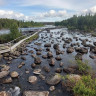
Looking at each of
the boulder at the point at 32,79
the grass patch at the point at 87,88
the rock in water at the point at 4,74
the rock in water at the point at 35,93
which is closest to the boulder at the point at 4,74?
the rock in water at the point at 4,74

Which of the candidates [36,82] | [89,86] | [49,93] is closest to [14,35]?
[36,82]

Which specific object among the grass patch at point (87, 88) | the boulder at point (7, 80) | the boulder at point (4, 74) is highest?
the grass patch at point (87, 88)

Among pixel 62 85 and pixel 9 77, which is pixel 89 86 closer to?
pixel 62 85

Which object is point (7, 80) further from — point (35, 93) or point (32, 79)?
point (35, 93)

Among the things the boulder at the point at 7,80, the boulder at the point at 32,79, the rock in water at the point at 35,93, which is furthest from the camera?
the boulder at the point at 32,79

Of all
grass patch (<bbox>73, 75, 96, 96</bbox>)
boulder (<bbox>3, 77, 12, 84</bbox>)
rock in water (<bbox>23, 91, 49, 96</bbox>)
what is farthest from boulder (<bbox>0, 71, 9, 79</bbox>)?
grass patch (<bbox>73, 75, 96, 96</bbox>)

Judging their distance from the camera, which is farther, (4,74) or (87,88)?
(4,74)

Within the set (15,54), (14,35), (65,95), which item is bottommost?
(65,95)

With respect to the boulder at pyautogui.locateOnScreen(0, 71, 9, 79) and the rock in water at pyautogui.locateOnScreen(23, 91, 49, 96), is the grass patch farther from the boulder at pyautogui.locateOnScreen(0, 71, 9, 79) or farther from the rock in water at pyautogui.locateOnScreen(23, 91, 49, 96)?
the boulder at pyautogui.locateOnScreen(0, 71, 9, 79)

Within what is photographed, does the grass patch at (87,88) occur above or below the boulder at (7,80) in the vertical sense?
above

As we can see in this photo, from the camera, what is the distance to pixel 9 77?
17.4 m

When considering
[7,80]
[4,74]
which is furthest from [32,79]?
[4,74]

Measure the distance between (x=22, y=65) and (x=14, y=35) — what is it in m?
19.7

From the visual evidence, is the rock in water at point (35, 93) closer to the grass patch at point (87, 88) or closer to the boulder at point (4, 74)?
the grass patch at point (87, 88)
